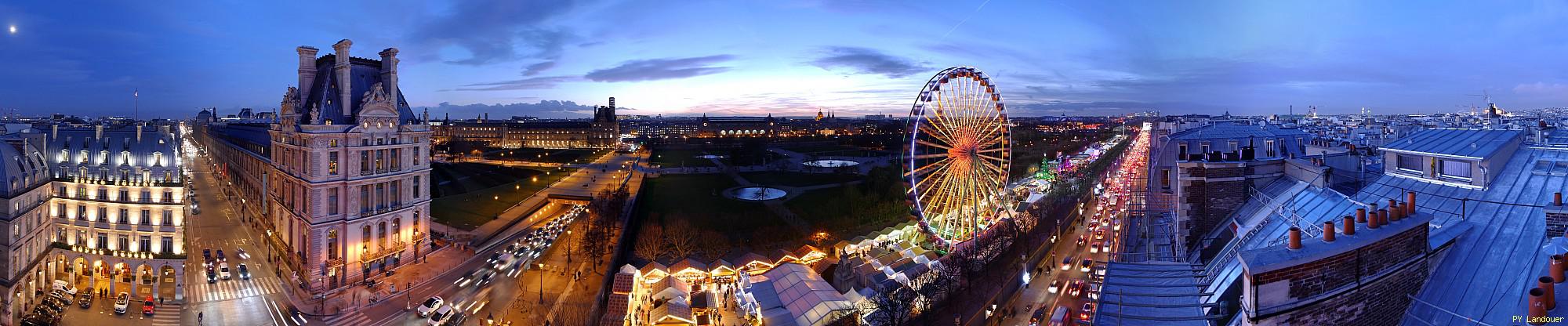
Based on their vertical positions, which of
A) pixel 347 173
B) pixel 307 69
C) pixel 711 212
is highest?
pixel 307 69

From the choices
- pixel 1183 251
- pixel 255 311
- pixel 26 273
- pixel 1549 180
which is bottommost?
pixel 255 311

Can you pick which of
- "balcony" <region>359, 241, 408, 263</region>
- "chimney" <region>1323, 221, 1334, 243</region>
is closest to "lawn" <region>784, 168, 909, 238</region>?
"balcony" <region>359, 241, 408, 263</region>

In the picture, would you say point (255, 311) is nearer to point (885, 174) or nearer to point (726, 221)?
point (726, 221)

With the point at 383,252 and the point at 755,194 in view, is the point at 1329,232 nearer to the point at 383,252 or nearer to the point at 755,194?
the point at 383,252

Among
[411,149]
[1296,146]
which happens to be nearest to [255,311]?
[411,149]

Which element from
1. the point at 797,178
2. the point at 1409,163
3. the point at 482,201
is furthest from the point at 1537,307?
the point at 797,178
